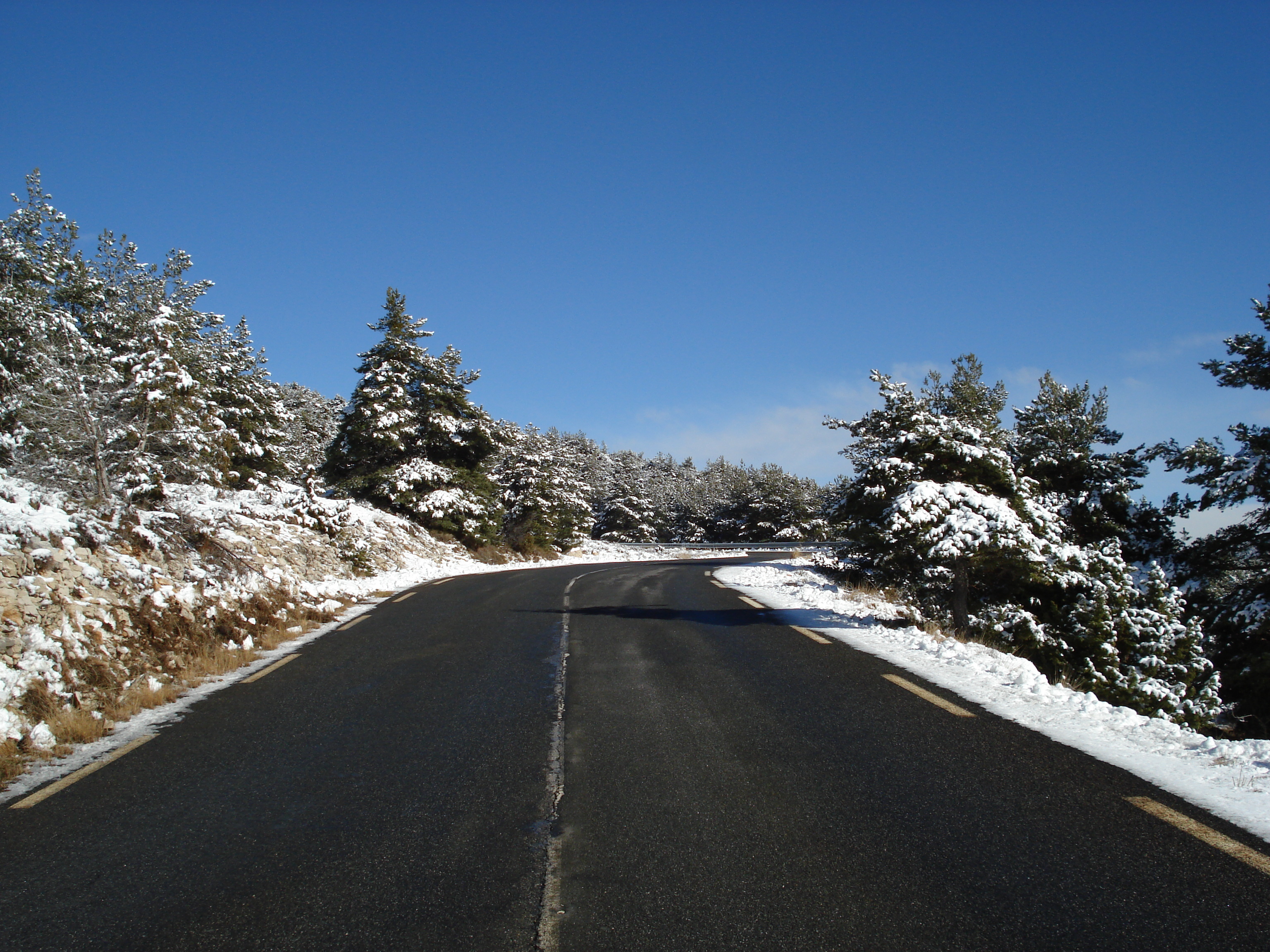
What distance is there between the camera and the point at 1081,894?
3.08 metres

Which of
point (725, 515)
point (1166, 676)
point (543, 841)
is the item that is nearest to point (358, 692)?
point (543, 841)

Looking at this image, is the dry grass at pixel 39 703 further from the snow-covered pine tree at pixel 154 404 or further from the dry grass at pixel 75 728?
the snow-covered pine tree at pixel 154 404

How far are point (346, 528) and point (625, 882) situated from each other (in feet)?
69.8

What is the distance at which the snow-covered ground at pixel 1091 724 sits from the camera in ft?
13.5

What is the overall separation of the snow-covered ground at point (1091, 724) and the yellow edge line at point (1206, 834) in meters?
0.20

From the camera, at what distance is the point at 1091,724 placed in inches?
216

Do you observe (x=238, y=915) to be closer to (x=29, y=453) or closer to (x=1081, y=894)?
(x=1081, y=894)

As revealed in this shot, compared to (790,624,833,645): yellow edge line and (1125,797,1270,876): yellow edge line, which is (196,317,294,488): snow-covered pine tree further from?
(1125,797,1270,876): yellow edge line

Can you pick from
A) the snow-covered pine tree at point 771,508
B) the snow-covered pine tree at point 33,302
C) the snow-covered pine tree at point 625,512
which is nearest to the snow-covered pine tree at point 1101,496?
the snow-covered pine tree at point 33,302

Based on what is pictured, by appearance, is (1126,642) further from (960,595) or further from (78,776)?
(78,776)

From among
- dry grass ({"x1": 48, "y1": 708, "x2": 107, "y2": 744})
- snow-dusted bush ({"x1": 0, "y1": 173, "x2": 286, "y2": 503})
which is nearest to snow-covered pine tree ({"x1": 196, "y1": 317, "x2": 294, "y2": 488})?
Result: snow-dusted bush ({"x1": 0, "y1": 173, "x2": 286, "y2": 503})

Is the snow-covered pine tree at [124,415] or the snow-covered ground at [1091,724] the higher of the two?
the snow-covered pine tree at [124,415]

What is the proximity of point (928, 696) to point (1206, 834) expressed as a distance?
9.12ft

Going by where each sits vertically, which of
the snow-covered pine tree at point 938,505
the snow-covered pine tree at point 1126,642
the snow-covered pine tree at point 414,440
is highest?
the snow-covered pine tree at point 414,440
